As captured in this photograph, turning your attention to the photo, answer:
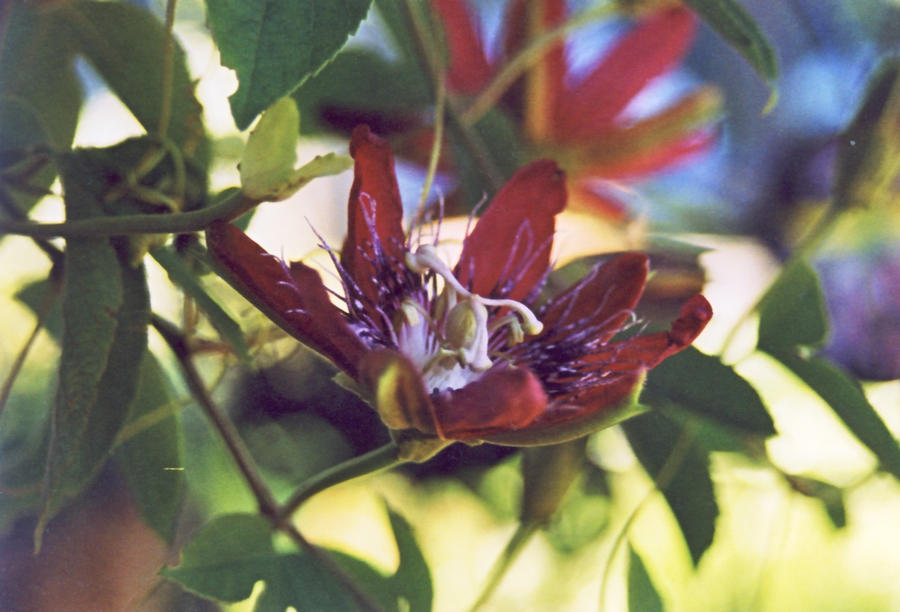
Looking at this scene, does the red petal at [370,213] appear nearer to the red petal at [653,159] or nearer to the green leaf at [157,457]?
the green leaf at [157,457]

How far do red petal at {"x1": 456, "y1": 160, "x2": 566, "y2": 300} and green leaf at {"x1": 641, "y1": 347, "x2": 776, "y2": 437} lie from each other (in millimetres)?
50

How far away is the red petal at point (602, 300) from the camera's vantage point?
0.25 meters

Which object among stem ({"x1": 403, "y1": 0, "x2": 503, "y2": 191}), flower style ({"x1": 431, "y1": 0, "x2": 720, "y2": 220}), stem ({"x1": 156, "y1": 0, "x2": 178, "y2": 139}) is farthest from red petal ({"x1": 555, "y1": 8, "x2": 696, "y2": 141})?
stem ({"x1": 156, "y1": 0, "x2": 178, "y2": 139})

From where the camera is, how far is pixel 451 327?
25cm

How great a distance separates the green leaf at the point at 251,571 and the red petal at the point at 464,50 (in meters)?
0.23

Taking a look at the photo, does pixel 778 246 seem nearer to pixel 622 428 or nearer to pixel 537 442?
pixel 622 428

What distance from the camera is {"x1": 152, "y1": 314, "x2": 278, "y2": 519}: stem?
0.90 feet

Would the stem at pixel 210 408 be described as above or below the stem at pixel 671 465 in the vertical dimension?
above

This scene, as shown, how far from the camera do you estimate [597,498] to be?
430mm

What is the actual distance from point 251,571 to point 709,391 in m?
0.14

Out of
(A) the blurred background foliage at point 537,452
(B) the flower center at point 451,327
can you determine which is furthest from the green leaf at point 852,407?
(B) the flower center at point 451,327

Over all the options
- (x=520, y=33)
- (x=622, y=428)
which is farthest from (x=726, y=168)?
(x=622, y=428)

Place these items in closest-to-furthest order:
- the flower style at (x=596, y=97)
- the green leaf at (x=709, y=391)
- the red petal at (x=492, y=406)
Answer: the red petal at (x=492, y=406) → the green leaf at (x=709, y=391) → the flower style at (x=596, y=97)

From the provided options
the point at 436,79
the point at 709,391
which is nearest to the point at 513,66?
the point at 436,79
